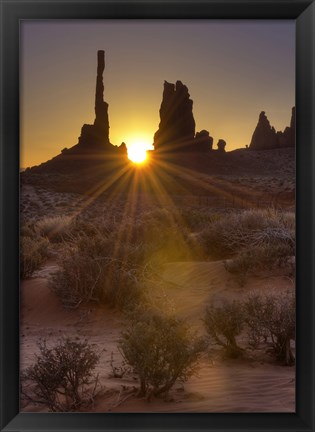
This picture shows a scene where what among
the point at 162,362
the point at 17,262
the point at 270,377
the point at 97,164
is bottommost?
the point at 270,377

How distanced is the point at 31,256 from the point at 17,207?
5774 millimetres

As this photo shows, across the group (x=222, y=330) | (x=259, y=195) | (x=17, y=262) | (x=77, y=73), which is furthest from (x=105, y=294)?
(x=259, y=195)

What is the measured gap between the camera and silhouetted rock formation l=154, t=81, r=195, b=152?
43.8 m

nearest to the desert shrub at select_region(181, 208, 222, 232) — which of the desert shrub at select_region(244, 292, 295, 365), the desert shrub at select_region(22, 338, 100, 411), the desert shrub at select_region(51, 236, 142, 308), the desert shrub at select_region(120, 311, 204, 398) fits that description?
the desert shrub at select_region(51, 236, 142, 308)

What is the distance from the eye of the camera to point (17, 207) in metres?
3.70

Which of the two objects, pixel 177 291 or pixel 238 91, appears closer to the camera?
pixel 238 91

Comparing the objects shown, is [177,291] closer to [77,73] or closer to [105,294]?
[105,294]

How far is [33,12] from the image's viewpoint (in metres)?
3.81

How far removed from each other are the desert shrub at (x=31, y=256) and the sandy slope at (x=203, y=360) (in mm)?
198

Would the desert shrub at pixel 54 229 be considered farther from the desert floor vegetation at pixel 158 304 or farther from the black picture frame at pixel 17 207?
the black picture frame at pixel 17 207

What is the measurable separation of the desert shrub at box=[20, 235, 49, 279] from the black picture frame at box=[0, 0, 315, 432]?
458 centimetres

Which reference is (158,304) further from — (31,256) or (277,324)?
(31,256)

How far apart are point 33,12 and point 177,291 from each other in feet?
18.6

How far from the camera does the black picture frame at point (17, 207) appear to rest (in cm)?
358
